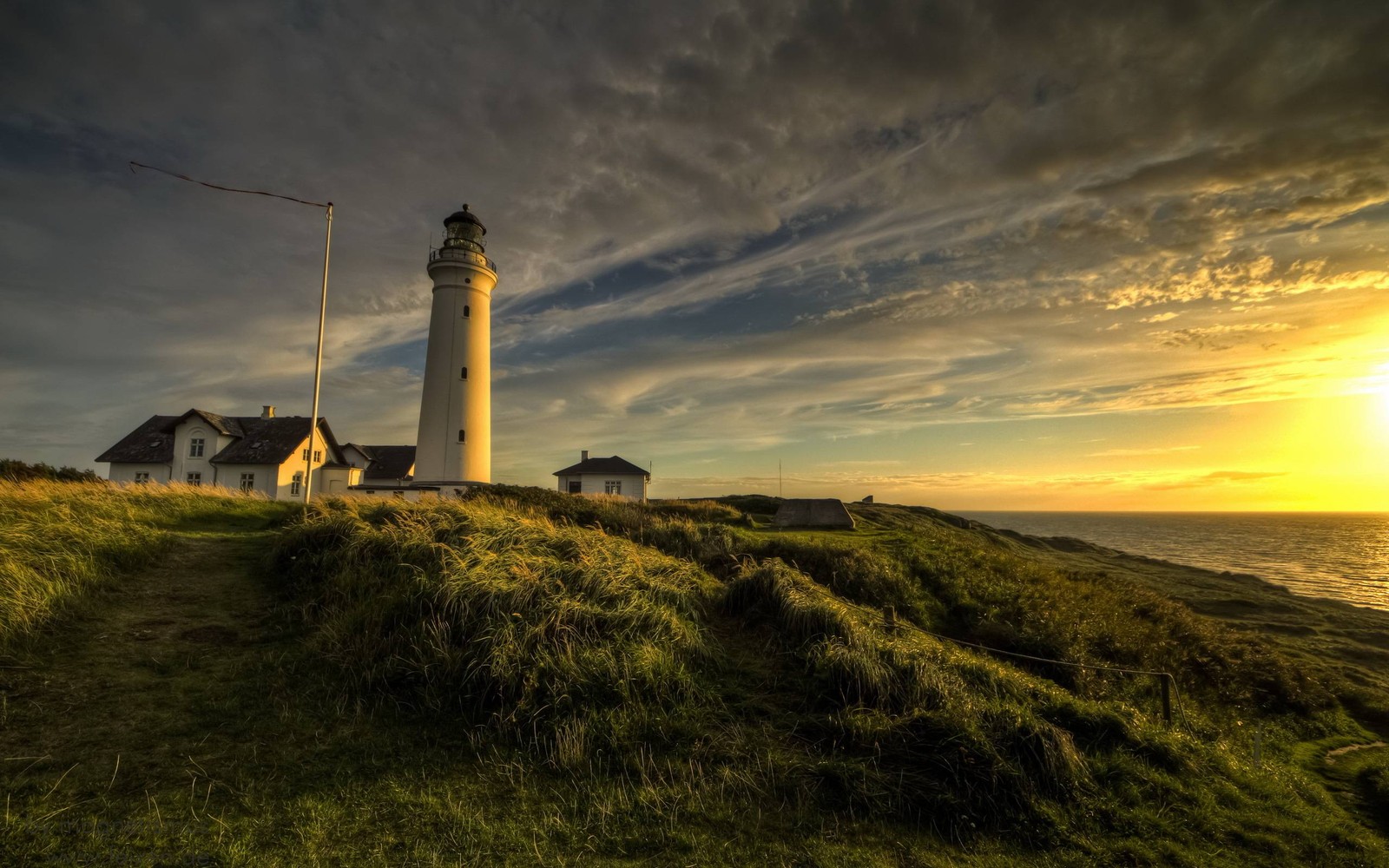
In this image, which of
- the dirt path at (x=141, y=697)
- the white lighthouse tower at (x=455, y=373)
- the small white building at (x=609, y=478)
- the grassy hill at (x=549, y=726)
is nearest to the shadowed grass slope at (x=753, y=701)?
the grassy hill at (x=549, y=726)

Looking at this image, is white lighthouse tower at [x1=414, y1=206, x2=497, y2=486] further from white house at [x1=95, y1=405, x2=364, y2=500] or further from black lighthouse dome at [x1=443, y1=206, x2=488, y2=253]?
white house at [x1=95, y1=405, x2=364, y2=500]

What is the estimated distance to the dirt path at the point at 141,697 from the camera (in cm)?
450

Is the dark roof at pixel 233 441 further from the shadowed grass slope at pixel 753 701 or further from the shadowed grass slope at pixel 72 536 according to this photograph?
the shadowed grass slope at pixel 753 701

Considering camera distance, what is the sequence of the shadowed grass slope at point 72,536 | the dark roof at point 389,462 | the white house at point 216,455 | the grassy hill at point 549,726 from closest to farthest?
1. the grassy hill at point 549,726
2. the shadowed grass slope at point 72,536
3. the white house at point 216,455
4. the dark roof at point 389,462

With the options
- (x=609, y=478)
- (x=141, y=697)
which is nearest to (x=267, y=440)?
(x=609, y=478)

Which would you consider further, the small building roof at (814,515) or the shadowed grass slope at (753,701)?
the small building roof at (814,515)

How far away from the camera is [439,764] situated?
208 inches

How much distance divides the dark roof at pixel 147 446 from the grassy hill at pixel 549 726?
27.5m

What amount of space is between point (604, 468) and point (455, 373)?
16068mm

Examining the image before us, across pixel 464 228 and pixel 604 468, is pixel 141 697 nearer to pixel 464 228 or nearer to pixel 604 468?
pixel 464 228

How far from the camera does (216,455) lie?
107 feet

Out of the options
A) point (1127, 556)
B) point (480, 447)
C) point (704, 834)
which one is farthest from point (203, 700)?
point (1127, 556)

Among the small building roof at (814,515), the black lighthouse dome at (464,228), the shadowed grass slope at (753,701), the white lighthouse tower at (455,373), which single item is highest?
the black lighthouse dome at (464,228)

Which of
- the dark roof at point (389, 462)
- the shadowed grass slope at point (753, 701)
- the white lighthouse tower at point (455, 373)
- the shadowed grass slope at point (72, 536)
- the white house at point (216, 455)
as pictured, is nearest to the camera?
the shadowed grass slope at point (753, 701)
